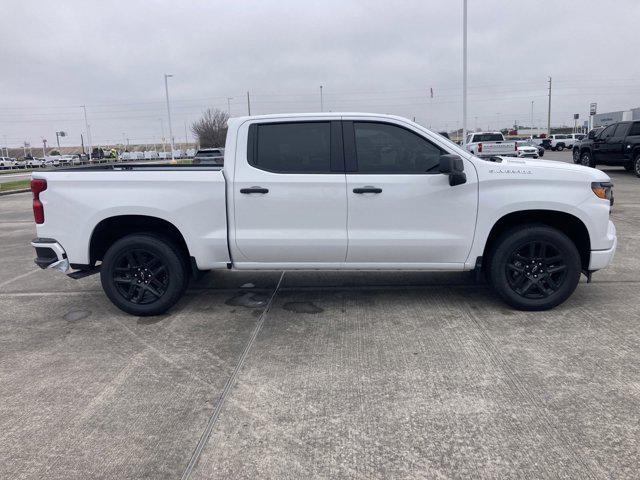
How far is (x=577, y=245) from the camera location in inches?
204

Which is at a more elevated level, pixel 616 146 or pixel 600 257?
pixel 616 146

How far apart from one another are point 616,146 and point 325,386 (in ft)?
62.9

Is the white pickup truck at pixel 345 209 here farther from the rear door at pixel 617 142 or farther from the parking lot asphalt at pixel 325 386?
the rear door at pixel 617 142

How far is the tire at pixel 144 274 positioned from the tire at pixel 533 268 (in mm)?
3086

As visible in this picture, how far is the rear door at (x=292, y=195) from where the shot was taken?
192 inches

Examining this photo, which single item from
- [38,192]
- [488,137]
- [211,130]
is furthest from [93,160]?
[38,192]

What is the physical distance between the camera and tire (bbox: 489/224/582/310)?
4.90m

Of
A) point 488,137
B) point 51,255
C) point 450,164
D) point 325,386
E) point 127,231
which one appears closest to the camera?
point 325,386

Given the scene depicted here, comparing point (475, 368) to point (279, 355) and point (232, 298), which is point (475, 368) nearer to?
point (279, 355)

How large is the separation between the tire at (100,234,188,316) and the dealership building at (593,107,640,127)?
54895mm

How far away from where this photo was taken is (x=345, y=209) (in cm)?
487

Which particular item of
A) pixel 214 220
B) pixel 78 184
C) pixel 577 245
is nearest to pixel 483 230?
pixel 577 245

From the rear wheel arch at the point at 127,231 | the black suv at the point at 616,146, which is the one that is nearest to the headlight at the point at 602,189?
the rear wheel arch at the point at 127,231

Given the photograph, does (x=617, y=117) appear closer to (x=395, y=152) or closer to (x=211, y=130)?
(x=211, y=130)
